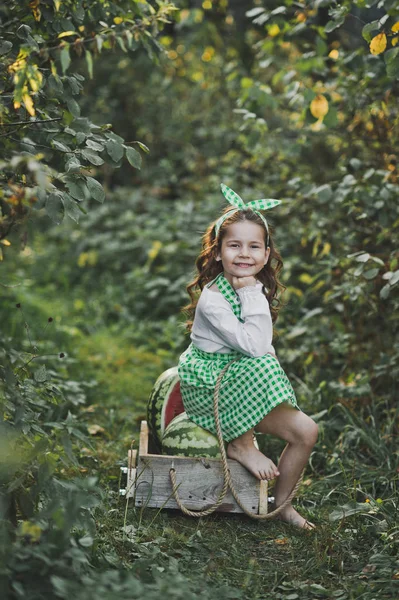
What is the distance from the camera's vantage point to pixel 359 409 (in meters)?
4.66

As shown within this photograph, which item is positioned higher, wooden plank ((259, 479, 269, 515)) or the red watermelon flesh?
the red watermelon flesh

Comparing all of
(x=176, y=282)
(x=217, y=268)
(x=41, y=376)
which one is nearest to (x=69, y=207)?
(x=41, y=376)

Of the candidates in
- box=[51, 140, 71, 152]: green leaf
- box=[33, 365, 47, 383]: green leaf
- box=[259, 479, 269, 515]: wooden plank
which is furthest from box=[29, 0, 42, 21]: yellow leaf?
box=[259, 479, 269, 515]: wooden plank

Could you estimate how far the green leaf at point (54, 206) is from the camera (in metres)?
2.92

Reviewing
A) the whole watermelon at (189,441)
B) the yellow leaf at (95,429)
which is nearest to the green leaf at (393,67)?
the whole watermelon at (189,441)

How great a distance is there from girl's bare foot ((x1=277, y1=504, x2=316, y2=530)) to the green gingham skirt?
0.44 metres

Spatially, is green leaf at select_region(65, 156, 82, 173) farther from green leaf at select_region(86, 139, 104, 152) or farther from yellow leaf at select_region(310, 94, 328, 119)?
yellow leaf at select_region(310, 94, 328, 119)

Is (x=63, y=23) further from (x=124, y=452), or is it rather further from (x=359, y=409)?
(x=359, y=409)

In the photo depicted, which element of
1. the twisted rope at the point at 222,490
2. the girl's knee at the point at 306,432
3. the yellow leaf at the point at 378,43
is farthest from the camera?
the yellow leaf at the point at 378,43

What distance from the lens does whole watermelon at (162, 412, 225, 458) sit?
3.54m

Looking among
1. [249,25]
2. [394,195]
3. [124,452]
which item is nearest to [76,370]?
[124,452]

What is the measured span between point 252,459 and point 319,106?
2.16m

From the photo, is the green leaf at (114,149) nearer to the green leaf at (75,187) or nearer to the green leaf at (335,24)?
the green leaf at (75,187)

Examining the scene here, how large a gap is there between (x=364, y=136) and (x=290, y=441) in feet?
8.91
